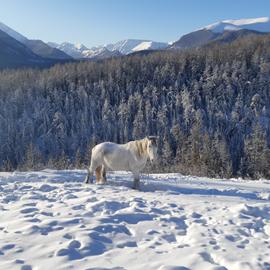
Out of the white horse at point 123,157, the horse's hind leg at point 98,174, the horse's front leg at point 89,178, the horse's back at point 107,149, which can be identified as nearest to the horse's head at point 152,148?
the white horse at point 123,157

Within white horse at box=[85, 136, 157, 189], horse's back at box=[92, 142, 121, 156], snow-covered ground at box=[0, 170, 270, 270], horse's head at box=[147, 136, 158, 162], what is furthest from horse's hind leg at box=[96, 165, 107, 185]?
horse's head at box=[147, 136, 158, 162]

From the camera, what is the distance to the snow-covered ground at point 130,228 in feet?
24.1

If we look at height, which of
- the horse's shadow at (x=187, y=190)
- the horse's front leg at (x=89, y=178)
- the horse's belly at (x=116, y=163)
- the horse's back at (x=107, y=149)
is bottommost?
the horse's shadow at (x=187, y=190)

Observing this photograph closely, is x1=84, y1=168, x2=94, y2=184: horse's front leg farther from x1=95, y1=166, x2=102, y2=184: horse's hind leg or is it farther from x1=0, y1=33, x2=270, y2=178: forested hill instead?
x1=0, y1=33, x2=270, y2=178: forested hill

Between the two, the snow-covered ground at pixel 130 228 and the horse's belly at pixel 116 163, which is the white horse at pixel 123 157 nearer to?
the horse's belly at pixel 116 163

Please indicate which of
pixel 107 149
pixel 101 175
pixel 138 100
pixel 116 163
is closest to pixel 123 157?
pixel 116 163

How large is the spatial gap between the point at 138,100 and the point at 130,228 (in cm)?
11963

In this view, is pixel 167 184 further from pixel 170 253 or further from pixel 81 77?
pixel 81 77

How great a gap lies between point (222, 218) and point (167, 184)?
5.49 meters

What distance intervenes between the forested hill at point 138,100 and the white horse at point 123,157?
77.4 m

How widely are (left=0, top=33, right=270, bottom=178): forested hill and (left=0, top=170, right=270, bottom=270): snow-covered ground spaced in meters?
81.0

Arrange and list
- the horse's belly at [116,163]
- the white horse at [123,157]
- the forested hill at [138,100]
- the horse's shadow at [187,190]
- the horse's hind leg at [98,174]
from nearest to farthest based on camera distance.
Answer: the horse's shadow at [187,190] → the white horse at [123,157] → the horse's belly at [116,163] → the horse's hind leg at [98,174] → the forested hill at [138,100]

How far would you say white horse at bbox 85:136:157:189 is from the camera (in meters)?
15.3

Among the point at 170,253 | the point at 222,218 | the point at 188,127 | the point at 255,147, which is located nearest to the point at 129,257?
the point at 170,253
